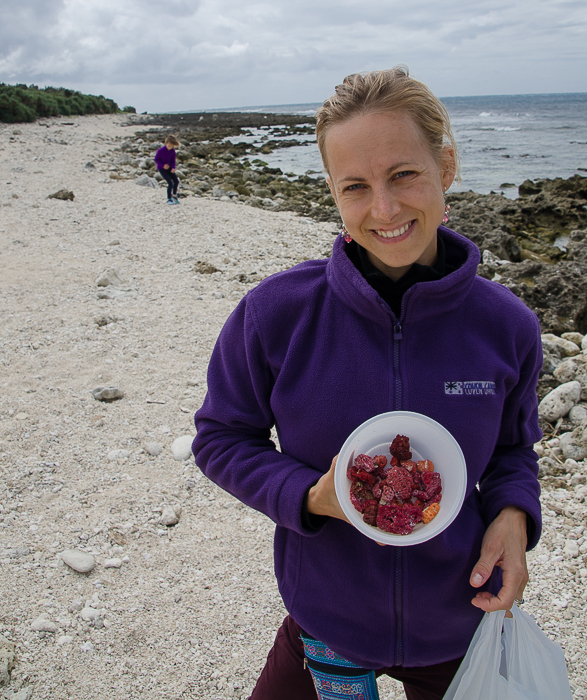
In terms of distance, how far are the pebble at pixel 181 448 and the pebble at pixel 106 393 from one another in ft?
2.74

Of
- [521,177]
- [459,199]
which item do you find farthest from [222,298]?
[521,177]

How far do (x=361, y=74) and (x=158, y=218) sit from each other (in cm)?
1038

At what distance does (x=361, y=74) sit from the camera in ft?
4.78

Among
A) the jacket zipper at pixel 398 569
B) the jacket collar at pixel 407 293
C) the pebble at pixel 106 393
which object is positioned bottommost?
the pebble at pixel 106 393

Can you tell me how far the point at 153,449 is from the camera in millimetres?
4129

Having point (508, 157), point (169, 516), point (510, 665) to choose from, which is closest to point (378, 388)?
point (510, 665)

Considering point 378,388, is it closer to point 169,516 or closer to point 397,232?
point 397,232

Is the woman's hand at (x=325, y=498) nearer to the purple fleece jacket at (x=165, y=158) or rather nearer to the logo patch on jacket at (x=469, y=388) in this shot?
the logo patch on jacket at (x=469, y=388)

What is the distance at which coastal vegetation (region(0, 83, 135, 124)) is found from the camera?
3684cm

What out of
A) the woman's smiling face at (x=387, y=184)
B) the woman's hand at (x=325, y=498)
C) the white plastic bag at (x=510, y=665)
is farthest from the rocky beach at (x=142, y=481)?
the woman's smiling face at (x=387, y=184)

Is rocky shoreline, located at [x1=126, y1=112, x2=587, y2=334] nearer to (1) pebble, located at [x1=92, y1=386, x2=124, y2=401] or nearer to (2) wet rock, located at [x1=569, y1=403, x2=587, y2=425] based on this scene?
(2) wet rock, located at [x1=569, y1=403, x2=587, y2=425]

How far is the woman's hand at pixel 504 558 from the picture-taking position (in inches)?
57.2

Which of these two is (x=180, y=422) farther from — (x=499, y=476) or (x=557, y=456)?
(x=499, y=476)

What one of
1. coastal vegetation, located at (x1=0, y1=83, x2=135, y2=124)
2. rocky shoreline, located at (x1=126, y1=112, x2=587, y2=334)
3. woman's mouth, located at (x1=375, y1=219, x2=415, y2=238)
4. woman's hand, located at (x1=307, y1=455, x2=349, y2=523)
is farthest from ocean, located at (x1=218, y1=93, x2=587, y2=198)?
coastal vegetation, located at (x1=0, y1=83, x2=135, y2=124)
